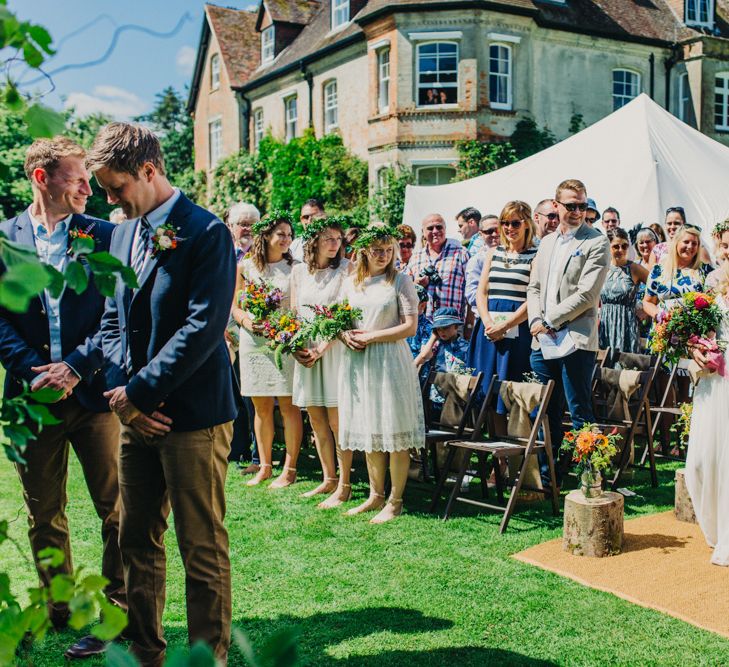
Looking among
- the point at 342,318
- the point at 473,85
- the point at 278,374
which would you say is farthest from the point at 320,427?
the point at 473,85

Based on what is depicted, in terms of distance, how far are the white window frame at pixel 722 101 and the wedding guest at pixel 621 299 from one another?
67.1 ft

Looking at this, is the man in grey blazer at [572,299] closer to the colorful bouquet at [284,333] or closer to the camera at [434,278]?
the camera at [434,278]

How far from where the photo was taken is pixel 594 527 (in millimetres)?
5496

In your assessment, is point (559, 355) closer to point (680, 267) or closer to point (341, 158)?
point (680, 267)

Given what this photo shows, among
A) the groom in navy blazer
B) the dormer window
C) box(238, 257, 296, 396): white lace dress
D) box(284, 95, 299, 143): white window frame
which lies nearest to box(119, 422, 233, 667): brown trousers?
the groom in navy blazer

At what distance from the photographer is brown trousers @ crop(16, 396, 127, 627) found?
4.11m

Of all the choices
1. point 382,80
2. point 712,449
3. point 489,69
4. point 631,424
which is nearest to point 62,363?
point 712,449

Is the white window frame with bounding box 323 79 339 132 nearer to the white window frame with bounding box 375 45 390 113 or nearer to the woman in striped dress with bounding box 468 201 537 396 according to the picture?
the white window frame with bounding box 375 45 390 113

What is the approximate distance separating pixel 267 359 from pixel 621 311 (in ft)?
13.8

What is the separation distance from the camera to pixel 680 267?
744 cm

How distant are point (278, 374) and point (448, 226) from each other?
7835mm

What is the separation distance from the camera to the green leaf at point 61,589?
1313mm

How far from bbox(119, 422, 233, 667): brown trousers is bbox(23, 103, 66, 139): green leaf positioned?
6.92 feet

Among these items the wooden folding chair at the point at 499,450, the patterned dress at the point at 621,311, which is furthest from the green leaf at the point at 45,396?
the patterned dress at the point at 621,311
